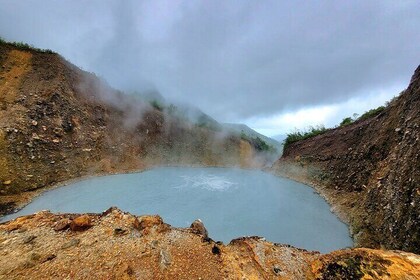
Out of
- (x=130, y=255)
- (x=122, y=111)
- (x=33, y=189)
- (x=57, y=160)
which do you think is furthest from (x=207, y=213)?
(x=122, y=111)

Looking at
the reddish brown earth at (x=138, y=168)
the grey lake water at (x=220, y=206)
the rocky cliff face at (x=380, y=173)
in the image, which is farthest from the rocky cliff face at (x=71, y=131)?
the rocky cliff face at (x=380, y=173)

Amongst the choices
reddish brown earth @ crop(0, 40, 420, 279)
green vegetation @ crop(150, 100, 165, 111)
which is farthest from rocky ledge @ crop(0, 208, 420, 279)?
green vegetation @ crop(150, 100, 165, 111)

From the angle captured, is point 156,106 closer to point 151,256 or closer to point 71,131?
point 71,131

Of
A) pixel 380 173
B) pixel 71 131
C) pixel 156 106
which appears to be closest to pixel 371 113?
pixel 380 173

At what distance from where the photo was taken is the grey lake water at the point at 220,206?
9.73m

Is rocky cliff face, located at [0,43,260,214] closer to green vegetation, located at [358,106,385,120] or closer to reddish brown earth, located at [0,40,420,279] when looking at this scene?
reddish brown earth, located at [0,40,420,279]

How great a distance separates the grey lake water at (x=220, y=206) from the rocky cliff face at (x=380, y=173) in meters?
1.25

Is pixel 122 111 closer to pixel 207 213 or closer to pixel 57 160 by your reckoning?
pixel 57 160

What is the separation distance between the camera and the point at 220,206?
496 inches

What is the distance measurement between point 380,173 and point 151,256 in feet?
35.9

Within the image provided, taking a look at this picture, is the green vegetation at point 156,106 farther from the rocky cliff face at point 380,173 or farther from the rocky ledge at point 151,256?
the rocky ledge at point 151,256

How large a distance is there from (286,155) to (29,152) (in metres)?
25.5

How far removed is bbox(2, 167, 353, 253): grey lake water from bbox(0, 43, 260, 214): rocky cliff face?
220 cm

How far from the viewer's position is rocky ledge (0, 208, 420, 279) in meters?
4.61
